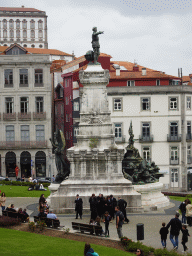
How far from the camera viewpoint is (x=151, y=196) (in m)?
29.9

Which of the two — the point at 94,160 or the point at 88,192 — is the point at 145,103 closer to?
the point at 94,160

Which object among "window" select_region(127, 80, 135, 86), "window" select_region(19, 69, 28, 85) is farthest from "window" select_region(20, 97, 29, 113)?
"window" select_region(127, 80, 135, 86)

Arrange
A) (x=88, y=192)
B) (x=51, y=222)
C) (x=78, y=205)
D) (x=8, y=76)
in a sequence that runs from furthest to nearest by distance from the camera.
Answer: (x=8, y=76) < (x=88, y=192) < (x=78, y=205) < (x=51, y=222)

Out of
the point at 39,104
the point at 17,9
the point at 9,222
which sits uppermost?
the point at 17,9

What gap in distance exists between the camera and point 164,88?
57750 millimetres

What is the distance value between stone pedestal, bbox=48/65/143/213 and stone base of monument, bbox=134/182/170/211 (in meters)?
1.26

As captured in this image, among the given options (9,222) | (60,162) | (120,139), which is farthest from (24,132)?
(9,222)

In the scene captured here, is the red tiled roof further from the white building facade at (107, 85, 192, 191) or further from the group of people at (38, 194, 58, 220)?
the group of people at (38, 194, 58, 220)

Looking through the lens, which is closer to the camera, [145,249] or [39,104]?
[145,249]

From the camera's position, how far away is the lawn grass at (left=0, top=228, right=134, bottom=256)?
18422 mm

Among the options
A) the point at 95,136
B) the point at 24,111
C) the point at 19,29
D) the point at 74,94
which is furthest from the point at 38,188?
the point at 19,29

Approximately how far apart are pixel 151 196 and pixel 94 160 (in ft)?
12.8

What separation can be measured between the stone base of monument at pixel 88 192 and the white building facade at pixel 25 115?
3438 centimetres

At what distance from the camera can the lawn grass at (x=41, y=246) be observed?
1842 centimetres
